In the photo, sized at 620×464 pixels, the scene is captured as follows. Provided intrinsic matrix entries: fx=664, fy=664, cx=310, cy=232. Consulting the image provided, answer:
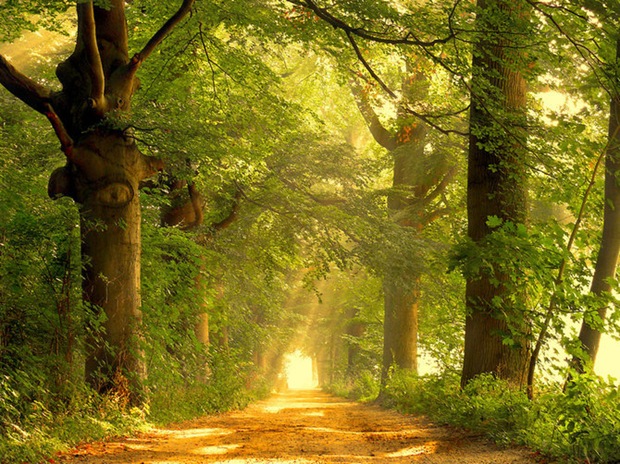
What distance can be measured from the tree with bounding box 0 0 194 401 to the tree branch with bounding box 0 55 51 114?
0.05 ft

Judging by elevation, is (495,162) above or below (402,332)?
above

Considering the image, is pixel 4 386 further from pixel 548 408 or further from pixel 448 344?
pixel 448 344

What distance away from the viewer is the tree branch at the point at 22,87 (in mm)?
9789

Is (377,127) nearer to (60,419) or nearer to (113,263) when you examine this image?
(113,263)

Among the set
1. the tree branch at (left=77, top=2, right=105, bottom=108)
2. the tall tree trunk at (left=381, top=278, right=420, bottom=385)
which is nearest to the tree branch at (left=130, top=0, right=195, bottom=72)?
the tree branch at (left=77, top=2, right=105, bottom=108)

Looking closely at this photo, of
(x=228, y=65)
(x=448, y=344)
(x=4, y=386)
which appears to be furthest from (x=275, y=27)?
(x=448, y=344)

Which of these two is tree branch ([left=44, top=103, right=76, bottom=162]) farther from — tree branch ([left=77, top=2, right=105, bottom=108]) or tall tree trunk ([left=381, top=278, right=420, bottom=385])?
tall tree trunk ([left=381, top=278, right=420, bottom=385])

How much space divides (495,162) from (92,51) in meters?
6.61

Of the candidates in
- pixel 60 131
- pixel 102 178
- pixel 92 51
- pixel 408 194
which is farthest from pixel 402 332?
pixel 92 51

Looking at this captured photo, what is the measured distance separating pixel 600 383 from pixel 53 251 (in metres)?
7.18

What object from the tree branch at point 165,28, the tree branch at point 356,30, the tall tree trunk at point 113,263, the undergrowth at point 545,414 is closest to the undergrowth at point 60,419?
the tall tree trunk at point 113,263

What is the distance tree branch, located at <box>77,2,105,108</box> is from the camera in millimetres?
9945

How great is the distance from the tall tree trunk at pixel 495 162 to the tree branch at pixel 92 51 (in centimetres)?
575

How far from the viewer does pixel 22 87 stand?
9.96 m
